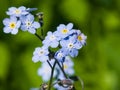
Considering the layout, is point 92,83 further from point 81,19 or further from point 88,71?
point 81,19

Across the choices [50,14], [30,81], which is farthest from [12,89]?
[50,14]

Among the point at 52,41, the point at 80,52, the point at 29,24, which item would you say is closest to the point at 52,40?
the point at 52,41

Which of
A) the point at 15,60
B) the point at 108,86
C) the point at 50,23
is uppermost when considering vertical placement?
the point at 50,23

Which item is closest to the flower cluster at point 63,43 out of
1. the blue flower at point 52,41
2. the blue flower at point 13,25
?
the blue flower at point 52,41

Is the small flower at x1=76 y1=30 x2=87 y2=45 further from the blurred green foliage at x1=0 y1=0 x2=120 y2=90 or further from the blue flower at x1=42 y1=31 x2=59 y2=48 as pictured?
the blurred green foliage at x1=0 y1=0 x2=120 y2=90

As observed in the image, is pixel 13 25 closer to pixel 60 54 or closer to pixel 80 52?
pixel 60 54

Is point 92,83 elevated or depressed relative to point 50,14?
depressed
